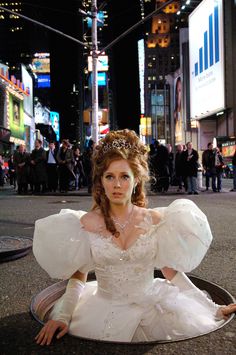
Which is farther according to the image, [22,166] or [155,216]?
[22,166]

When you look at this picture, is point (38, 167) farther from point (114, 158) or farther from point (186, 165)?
point (114, 158)

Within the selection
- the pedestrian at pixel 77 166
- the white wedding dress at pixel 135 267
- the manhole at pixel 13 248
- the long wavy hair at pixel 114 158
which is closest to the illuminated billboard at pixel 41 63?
the pedestrian at pixel 77 166

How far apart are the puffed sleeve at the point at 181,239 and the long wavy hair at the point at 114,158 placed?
0.30 metres

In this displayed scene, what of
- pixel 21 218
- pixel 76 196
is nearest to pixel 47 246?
pixel 21 218

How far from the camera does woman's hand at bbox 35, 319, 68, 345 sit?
101 inches

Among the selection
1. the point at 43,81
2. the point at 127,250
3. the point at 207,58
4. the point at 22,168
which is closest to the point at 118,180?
the point at 127,250

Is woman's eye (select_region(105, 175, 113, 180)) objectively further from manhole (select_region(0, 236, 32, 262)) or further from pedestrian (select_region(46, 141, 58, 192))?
pedestrian (select_region(46, 141, 58, 192))

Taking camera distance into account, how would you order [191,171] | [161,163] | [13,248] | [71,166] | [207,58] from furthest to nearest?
[207,58]
[71,166]
[161,163]
[191,171]
[13,248]

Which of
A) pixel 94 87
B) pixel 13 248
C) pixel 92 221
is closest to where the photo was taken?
pixel 92 221

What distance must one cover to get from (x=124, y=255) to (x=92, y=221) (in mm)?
310

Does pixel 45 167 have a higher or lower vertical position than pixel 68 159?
lower

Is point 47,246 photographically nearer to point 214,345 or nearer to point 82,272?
point 82,272

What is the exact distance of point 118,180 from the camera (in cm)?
269

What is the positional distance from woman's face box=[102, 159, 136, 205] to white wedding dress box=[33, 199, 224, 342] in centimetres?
25
